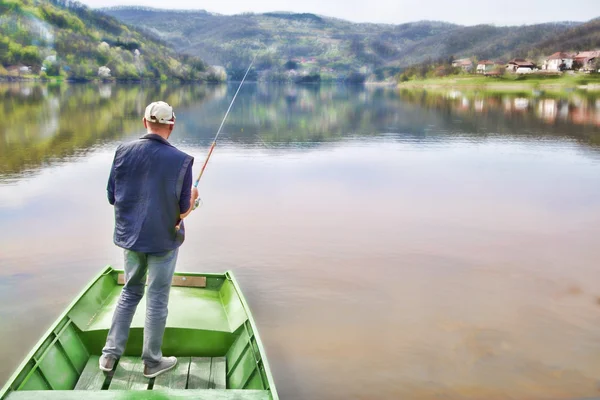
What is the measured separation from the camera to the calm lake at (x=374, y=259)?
810 cm

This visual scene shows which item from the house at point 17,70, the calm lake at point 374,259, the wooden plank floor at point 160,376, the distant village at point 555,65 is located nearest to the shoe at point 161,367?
the wooden plank floor at point 160,376

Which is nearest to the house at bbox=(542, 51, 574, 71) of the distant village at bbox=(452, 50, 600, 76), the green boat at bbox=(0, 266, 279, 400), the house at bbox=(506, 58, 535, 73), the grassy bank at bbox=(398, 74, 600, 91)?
the distant village at bbox=(452, 50, 600, 76)

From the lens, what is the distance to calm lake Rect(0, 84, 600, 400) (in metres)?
8.10

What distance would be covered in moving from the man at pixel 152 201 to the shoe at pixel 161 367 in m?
0.60

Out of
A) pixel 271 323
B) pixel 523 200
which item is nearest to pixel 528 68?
pixel 523 200

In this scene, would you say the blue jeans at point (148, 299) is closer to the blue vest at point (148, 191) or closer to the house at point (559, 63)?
the blue vest at point (148, 191)

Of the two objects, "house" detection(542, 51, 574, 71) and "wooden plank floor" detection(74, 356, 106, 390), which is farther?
"house" detection(542, 51, 574, 71)

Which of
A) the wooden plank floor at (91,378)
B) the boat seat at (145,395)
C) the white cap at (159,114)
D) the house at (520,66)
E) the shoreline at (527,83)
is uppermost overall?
the house at (520,66)

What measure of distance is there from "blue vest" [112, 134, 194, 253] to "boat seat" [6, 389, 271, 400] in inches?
51.4

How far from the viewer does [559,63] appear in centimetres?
18100

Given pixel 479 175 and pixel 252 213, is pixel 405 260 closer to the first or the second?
pixel 252 213

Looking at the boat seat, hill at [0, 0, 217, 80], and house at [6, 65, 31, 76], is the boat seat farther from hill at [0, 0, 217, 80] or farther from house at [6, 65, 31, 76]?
hill at [0, 0, 217, 80]

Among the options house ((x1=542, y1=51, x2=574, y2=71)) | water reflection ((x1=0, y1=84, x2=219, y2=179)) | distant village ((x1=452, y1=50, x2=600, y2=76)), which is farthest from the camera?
house ((x1=542, y1=51, x2=574, y2=71))

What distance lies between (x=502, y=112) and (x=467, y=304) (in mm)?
49386
